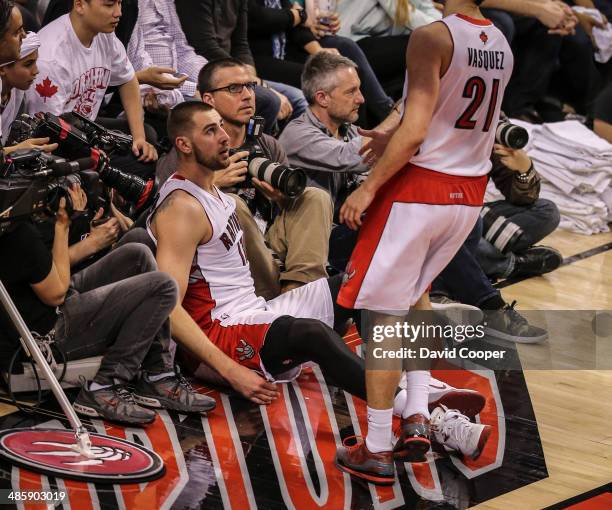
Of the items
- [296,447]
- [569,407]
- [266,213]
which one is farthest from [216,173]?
[569,407]

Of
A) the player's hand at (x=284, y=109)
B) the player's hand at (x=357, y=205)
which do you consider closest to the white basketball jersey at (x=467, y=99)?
the player's hand at (x=357, y=205)

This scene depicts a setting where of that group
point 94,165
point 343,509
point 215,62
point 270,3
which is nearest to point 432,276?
point 343,509

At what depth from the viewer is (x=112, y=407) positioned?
4.02m

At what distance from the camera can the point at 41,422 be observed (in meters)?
3.97

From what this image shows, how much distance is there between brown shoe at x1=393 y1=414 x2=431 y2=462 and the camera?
3.86 m

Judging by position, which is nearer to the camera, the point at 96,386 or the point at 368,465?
the point at 368,465

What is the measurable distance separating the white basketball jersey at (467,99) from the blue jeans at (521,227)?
7.01 feet

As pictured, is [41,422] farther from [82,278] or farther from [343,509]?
[343,509]

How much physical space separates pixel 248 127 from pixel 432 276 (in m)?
1.54

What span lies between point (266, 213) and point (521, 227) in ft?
5.04

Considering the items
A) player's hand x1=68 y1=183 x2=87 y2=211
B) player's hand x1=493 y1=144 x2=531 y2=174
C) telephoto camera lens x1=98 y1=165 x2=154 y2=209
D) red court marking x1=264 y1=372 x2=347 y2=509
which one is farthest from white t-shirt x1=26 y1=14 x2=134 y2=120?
player's hand x1=493 y1=144 x2=531 y2=174

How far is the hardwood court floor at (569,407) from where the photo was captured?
155 inches

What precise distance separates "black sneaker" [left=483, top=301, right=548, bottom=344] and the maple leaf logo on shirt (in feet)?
7.03

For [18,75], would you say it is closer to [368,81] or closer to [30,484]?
[30,484]
